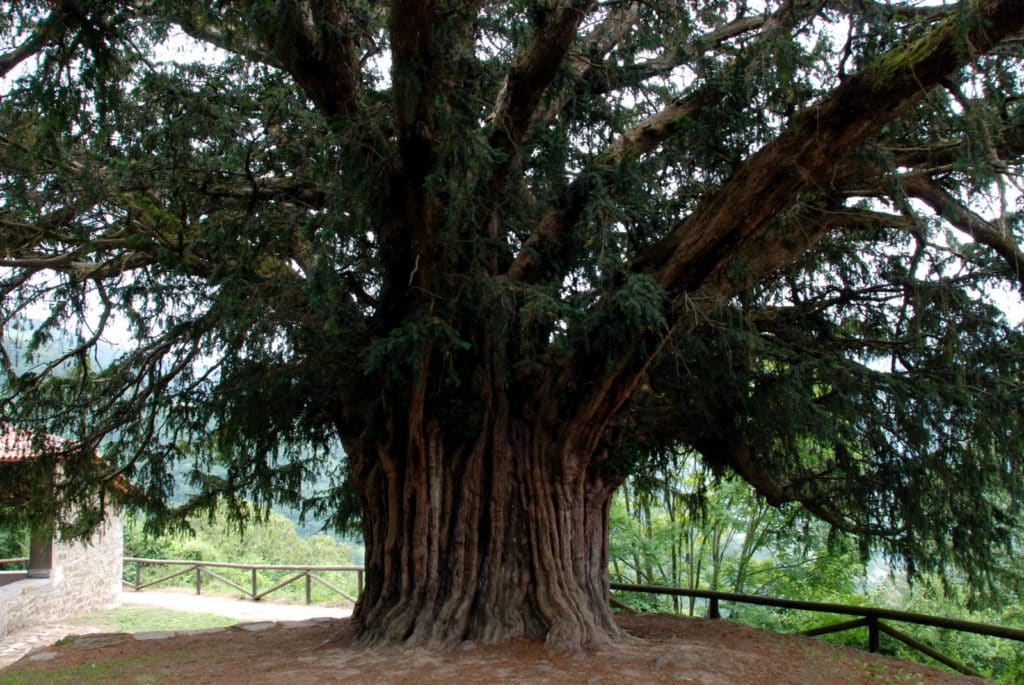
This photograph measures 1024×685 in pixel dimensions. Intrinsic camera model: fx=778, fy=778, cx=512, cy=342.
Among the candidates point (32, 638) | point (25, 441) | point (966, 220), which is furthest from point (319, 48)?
point (32, 638)

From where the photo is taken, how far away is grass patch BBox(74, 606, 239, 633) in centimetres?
1320

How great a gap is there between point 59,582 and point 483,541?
11.4 metres

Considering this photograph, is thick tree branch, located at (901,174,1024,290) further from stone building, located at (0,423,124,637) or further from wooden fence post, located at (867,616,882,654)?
stone building, located at (0,423,124,637)

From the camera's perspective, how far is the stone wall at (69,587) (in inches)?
500

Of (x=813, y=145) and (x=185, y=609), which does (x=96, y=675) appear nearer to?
(x=813, y=145)

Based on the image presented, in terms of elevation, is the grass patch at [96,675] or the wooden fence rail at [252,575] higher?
the grass patch at [96,675]

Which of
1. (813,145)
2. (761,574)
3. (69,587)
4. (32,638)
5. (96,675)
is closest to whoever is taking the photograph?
(813,145)

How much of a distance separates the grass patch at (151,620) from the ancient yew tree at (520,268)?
571cm

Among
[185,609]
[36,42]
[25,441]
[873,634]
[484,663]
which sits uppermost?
[36,42]

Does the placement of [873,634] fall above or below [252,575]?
above

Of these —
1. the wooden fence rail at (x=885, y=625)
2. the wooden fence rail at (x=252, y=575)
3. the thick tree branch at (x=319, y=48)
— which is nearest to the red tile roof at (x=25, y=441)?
the thick tree branch at (x=319, y=48)

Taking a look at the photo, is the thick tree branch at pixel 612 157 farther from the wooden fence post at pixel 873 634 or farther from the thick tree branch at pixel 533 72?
the wooden fence post at pixel 873 634

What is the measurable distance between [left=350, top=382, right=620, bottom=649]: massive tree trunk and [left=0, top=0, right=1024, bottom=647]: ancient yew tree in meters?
0.03

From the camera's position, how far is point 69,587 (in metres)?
14.8
